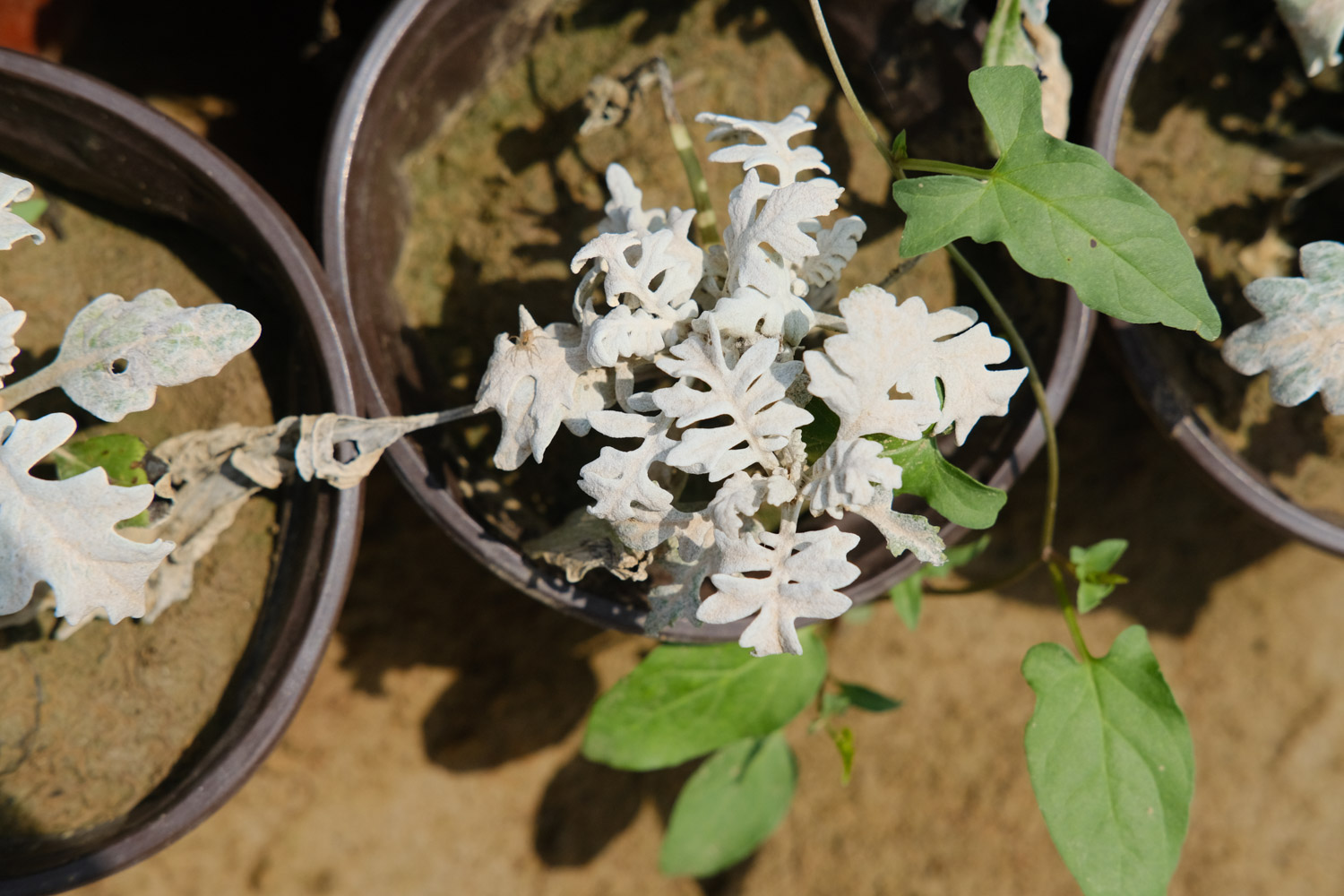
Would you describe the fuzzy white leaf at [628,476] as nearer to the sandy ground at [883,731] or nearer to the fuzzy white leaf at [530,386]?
the fuzzy white leaf at [530,386]

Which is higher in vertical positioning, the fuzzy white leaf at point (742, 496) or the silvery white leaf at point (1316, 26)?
the silvery white leaf at point (1316, 26)

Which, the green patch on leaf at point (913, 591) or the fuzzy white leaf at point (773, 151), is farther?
the green patch on leaf at point (913, 591)

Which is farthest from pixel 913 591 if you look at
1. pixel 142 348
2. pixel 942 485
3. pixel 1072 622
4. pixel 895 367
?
pixel 142 348

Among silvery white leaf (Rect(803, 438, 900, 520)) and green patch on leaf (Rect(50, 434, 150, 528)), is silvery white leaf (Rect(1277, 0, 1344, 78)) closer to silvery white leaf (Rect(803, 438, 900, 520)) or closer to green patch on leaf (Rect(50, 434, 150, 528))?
silvery white leaf (Rect(803, 438, 900, 520))


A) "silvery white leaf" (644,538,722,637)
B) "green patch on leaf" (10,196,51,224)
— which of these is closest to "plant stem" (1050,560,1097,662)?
"silvery white leaf" (644,538,722,637)

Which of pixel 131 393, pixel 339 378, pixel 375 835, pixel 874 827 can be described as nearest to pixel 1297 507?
pixel 874 827

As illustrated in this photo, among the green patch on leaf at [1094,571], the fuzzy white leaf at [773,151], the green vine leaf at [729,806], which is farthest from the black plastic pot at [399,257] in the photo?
the green vine leaf at [729,806]

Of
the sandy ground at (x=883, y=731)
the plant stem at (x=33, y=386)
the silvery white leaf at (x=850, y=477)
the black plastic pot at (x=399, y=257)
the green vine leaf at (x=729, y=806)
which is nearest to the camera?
the silvery white leaf at (x=850, y=477)
